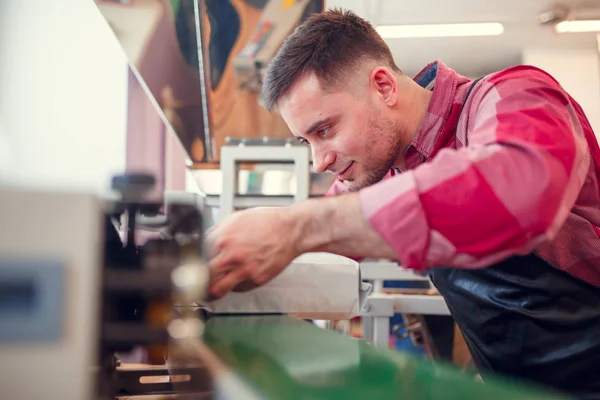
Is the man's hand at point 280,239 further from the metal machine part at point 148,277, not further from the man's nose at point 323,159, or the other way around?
the man's nose at point 323,159

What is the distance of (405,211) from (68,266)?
1.25ft

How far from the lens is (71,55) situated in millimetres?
2873

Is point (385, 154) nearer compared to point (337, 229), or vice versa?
point (337, 229)

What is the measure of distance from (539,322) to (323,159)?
539 mm

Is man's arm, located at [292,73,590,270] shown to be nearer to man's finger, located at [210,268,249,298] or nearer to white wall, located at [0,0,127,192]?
man's finger, located at [210,268,249,298]

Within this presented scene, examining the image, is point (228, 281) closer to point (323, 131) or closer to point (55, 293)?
point (55, 293)

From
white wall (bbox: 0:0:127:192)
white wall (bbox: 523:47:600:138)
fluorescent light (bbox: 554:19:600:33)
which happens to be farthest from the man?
white wall (bbox: 523:47:600:138)

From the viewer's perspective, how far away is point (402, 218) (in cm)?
62

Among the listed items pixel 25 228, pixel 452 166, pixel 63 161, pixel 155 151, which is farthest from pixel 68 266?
pixel 155 151

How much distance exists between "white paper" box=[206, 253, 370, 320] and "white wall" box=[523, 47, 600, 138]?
4156 mm

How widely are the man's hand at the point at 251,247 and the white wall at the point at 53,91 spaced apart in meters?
1.99

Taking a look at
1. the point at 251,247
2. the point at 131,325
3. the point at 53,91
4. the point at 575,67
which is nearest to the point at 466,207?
the point at 251,247

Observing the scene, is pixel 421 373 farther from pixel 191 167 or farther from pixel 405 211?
pixel 191 167

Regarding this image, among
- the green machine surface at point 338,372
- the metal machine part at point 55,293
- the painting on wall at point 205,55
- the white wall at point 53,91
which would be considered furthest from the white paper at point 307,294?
the white wall at point 53,91
